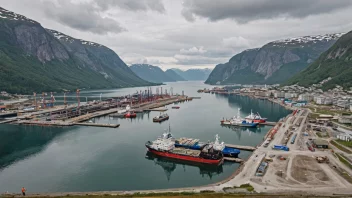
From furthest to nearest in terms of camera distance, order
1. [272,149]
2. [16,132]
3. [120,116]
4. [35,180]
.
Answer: [120,116]
[16,132]
[272,149]
[35,180]

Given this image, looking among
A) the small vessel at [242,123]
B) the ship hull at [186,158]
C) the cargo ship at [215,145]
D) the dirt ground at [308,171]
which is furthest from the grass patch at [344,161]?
the small vessel at [242,123]

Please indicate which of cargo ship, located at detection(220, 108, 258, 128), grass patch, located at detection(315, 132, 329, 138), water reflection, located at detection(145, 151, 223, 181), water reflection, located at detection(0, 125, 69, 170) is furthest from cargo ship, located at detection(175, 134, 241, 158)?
water reflection, located at detection(0, 125, 69, 170)

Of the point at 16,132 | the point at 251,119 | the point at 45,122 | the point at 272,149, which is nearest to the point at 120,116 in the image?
the point at 45,122

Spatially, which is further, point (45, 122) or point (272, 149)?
point (45, 122)

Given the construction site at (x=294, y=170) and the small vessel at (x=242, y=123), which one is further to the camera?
the small vessel at (x=242, y=123)

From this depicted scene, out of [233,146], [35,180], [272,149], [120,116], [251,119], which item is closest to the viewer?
[35,180]

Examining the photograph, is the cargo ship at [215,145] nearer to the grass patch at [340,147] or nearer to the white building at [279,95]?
the grass patch at [340,147]

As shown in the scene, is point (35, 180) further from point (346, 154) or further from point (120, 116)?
point (120, 116)

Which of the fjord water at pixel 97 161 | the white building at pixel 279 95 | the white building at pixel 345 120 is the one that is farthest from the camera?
the white building at pixel 279 95
